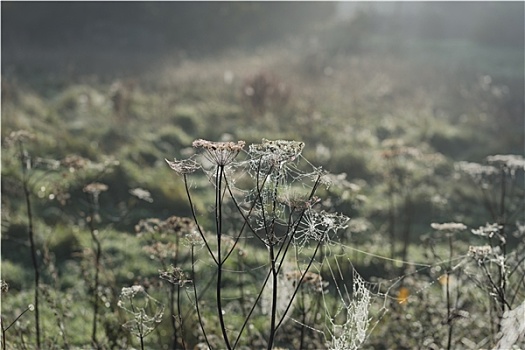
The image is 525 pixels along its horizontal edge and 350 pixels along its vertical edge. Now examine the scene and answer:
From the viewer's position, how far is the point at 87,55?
19625 mm

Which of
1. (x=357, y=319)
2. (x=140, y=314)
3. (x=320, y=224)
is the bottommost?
(x=357, y=319)

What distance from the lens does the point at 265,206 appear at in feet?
15.7

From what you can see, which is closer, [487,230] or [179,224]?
[487,230]

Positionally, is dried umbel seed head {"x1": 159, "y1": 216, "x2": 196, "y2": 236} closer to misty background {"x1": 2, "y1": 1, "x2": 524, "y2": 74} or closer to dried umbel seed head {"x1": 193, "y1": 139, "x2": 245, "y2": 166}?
dried umbel seed head {"x1": 193, "y1": 139, "x2": 245, "y2": 166}

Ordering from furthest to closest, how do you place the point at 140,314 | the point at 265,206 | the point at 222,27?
the point at 222,27 < the point at 265,206 < the point at 140,314

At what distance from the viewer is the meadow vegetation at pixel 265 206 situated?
2.86 meters

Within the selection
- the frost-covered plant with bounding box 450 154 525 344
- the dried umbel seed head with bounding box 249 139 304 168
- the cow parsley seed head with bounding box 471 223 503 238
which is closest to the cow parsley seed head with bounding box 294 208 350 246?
the dried umbel seed head with bounding box 249 139 304 168

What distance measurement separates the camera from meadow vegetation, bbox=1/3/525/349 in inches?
113

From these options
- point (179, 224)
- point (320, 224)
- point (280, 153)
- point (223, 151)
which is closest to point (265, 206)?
point (179, 224)

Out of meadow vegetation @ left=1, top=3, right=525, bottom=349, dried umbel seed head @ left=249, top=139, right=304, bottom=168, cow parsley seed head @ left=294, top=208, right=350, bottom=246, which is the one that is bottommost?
meadow vegetation @ left=1, top=3, right=525, bottom=349

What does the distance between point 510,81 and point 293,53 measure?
7.10 meters

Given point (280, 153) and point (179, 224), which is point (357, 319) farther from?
point (179, 224)

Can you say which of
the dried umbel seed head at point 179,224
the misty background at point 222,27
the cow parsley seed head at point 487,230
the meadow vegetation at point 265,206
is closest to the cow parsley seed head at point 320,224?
the meadow vegetation at point 265,206

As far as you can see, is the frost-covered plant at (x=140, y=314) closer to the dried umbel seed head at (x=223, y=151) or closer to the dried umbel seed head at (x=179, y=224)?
the dried umbel seed head at (x=179, y=224)
